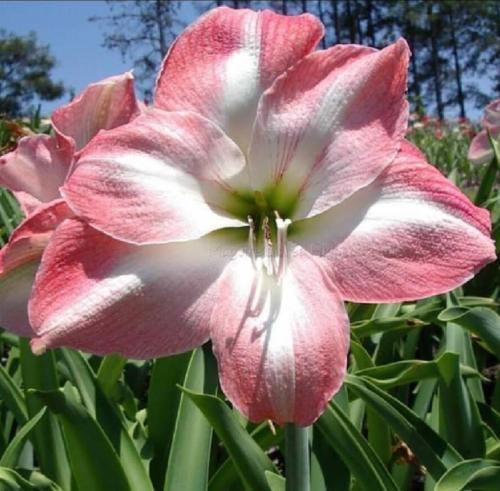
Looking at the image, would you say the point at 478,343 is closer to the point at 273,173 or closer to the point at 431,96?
the point at 273,173

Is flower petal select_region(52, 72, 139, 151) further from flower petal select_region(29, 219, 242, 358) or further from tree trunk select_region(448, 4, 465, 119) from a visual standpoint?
tree trunk select_region(448, 4, 465, 119)

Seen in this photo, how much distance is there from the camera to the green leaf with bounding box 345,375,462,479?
1.18 m

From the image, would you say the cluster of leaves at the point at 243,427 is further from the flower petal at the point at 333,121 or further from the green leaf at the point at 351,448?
the flower petal at the point at 333,121

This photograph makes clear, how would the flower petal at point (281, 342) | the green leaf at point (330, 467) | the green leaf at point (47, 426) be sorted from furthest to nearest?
the green leaf at point (47, 426)
the green leaf at point (330, 467)
the flower petal at point (281, 342)

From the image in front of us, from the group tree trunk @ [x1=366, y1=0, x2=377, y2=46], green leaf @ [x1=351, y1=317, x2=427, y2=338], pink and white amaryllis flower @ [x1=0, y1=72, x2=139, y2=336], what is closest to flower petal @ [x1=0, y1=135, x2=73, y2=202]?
pink and white amaryllis flower @ [x1=0, y1=72, x2=139, y2=336]

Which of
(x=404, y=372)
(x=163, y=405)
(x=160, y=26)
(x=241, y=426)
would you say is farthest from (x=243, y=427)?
(x=160, y=26)

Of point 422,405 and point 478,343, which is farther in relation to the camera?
point 478,343

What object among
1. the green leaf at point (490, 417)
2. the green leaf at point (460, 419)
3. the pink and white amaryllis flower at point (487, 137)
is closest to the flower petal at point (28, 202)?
the green leaf at point (460, 419)

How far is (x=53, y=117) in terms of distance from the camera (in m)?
0.82

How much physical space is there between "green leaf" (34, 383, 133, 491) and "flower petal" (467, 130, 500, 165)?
174cm

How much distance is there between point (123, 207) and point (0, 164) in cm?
23

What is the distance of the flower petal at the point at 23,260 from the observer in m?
0.73

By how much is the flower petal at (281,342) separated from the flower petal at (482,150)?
1.92 metres

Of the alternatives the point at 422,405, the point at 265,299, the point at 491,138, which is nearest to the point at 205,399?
the point at 265,299
